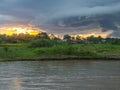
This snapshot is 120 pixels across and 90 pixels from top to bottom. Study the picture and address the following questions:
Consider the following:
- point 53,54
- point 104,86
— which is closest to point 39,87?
point 104,86

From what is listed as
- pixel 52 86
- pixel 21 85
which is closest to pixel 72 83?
pixel 52 86

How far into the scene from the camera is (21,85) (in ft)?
94.1

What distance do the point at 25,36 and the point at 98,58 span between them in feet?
243

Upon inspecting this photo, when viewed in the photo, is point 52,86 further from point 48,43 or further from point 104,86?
point 48,43

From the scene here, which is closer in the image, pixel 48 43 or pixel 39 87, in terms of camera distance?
pixel 39 87

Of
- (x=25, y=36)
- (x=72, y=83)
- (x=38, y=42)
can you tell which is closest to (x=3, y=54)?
(x=38, y=42)

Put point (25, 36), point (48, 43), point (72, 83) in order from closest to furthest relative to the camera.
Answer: point (72, 83)
point (48, 43)
point (25, 36)

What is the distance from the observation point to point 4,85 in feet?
93.7

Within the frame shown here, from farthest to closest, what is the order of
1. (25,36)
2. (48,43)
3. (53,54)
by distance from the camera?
(25,36) < (48,43) < (53,54)

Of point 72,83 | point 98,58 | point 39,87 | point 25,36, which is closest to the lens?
point 39,87

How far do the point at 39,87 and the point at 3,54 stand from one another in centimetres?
4784

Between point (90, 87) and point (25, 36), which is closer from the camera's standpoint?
point (90, 87)

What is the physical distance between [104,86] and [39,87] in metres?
5.38

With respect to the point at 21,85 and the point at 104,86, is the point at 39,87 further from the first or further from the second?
the point at 104,86
